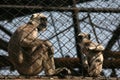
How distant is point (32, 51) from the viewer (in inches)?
260

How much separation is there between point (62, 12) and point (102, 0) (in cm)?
62

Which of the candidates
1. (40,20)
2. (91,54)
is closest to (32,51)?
(40,20)

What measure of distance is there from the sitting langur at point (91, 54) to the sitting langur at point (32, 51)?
43 cm

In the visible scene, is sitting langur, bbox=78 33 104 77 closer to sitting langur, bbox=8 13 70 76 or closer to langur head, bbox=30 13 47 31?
sitting langur, bbox=8 13 70 76

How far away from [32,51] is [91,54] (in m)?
0.91

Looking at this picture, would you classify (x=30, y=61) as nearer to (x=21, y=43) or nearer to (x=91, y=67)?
(x=21, y=43)

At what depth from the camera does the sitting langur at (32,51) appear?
6410 millimetres

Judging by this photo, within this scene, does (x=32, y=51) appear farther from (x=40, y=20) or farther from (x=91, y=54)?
(x=91, y=54)

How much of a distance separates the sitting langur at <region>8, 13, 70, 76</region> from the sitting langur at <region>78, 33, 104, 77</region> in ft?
1.41

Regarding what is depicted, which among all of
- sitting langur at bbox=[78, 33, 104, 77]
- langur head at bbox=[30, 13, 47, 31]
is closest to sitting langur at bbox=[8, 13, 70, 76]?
langur head at bbox=[30, 13, 47, 31]

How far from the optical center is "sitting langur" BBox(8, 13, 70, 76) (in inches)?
252

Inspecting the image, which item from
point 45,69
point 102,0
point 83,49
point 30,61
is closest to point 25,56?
point 30,61

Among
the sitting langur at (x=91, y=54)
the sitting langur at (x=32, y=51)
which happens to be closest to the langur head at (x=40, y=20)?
the sitting langur at (x=32, y=51)

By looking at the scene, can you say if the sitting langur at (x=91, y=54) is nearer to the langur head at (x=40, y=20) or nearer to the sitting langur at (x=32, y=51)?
the sitting langur at (x=32, y=51)
